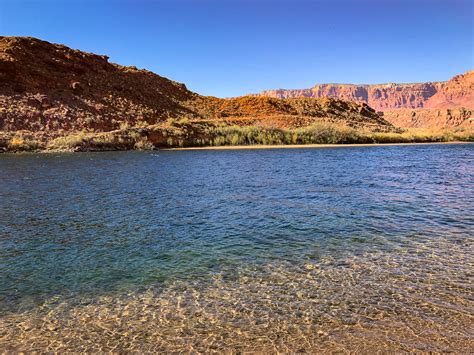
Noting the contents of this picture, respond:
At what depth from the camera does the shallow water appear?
4438 mm

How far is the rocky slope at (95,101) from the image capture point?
157 ft

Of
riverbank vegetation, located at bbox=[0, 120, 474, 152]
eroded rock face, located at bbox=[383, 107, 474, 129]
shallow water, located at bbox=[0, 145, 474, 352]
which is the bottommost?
shallow water, located at bbox=[0, 145, 474, 352]

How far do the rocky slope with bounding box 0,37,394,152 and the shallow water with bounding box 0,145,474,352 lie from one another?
38.2 metres

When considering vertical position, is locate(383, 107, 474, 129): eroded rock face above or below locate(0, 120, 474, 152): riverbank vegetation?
above

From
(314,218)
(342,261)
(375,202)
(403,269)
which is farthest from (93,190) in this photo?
(403,269)

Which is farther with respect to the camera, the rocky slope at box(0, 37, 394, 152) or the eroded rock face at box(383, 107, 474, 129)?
the eroded rock face at box(383, 107, 474, 129)

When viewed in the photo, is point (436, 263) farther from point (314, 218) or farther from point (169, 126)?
point (169, 126)

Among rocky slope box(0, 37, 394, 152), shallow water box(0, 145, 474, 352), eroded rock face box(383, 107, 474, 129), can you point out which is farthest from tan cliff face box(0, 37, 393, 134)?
eroded rock face box(383, 107, 474, 129)

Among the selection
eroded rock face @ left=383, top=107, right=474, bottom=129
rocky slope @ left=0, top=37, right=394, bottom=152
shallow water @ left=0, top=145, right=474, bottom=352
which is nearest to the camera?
shallow water @ left=0, top=145, right=474, bottom=352

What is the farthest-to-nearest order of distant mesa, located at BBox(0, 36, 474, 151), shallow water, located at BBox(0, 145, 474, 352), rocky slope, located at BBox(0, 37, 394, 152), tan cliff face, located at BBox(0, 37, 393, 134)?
tan cliff face, located at BBox(0, 37, 393, 134) < rocky slope, located at BBox(0, 37, 394, 152) < distant mesa, located at BBox(0, 36, 474, 151) < shallow water, located at BBox(0, 145, 474, 352)

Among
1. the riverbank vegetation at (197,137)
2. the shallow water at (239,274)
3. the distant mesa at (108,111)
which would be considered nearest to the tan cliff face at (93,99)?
the distant mesa at (108,111)

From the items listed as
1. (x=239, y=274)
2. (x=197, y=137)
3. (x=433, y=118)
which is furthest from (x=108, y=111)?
(x=433, y=118)

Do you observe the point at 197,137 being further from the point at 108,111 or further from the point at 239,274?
the point at 239,274

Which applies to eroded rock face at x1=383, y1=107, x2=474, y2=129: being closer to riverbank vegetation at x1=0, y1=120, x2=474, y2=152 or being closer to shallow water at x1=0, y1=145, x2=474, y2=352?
riverbank vegetation at x1=0, y1=120, x2=474, y2=152
